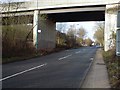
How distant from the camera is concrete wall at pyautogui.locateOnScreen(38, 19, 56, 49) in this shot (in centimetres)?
5038

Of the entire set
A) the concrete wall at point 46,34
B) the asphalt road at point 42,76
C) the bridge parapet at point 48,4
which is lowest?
the asphalt road at point 42,76

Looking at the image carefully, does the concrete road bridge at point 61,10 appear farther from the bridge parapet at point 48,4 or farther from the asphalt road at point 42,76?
the asphalt road at point 42,76

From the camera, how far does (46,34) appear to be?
53375 mm

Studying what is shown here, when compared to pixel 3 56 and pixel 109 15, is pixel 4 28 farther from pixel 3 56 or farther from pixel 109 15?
pixel 109 15

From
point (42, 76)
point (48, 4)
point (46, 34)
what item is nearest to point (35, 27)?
point (48, 4)

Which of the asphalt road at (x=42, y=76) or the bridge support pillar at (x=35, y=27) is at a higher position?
the bridge support pillar at (x=35, y=27)

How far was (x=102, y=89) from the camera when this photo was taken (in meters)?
11.9

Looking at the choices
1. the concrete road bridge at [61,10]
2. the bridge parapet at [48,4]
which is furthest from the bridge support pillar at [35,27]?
the bridge parapet at [48,4]

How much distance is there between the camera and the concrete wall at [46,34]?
50.4m

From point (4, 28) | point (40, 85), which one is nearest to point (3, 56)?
point (4, 28)

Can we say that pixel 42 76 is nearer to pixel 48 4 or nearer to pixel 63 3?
pixel 63 3

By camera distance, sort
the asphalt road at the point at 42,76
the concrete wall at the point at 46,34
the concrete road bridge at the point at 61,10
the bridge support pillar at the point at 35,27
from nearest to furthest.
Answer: the asphalt road at the point at 42,76
the concrete road bridge at the point at 61,10
the bridge support pillar at the point at 35,27
the concrete wall at the point at 46,34

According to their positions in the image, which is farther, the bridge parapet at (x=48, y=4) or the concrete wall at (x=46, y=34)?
the concrete wall at (x=46, y=34)

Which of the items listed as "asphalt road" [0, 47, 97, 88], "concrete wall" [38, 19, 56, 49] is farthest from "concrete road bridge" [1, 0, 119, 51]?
"asphalt road" [0, 47, 97, 88]
